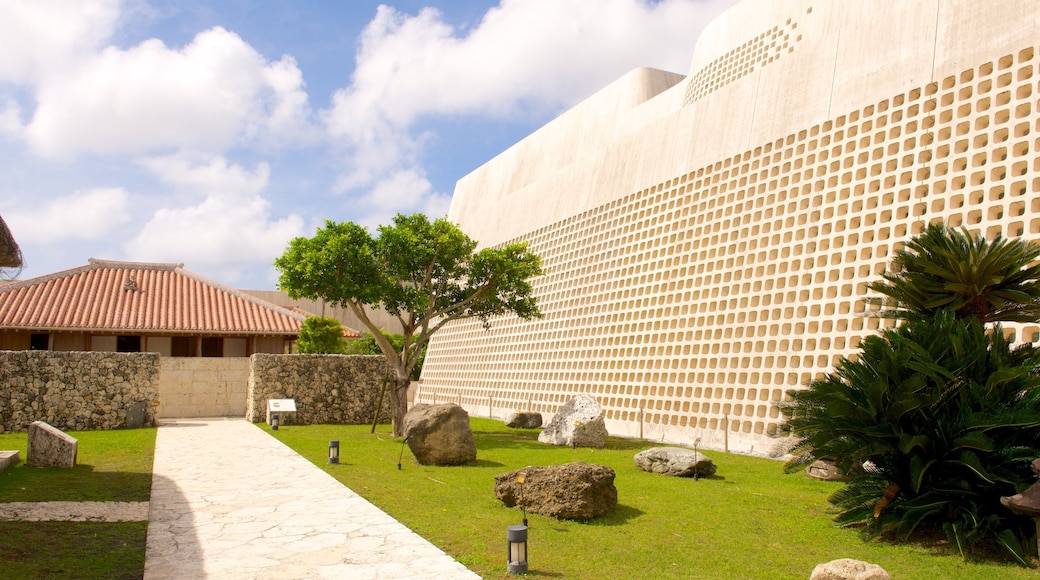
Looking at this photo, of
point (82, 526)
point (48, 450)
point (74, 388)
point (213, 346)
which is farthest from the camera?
point (213, 346)

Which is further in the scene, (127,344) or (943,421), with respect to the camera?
(127,344)

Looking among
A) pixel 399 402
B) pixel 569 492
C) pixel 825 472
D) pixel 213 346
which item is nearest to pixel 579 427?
pixel 399 402

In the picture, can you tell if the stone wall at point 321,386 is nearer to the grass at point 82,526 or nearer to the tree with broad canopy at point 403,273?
the tree with broad canopy at point 403,273

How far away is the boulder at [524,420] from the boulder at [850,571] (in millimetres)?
13123

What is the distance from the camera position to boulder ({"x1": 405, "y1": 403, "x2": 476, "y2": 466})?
10203 millimetres

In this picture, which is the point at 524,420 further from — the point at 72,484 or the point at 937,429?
the point at 937,429

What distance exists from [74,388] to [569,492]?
41.8ft

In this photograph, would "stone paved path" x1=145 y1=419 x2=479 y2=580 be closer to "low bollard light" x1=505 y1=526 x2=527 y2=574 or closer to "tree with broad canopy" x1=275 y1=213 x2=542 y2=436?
"low bollard light" x1=505 y1=526 x2=527 y2=574

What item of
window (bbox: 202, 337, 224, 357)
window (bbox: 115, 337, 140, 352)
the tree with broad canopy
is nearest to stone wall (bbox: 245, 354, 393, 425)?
the tree with broad canopy

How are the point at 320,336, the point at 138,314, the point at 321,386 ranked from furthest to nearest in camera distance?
the point at 320,336, the point at 138,314, the point at 321,386

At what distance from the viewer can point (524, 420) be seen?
689 inches

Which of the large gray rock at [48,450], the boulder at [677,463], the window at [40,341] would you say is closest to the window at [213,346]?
the window at [40,341]

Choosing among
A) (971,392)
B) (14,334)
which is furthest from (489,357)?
(971,392)

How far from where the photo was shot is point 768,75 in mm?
14609
